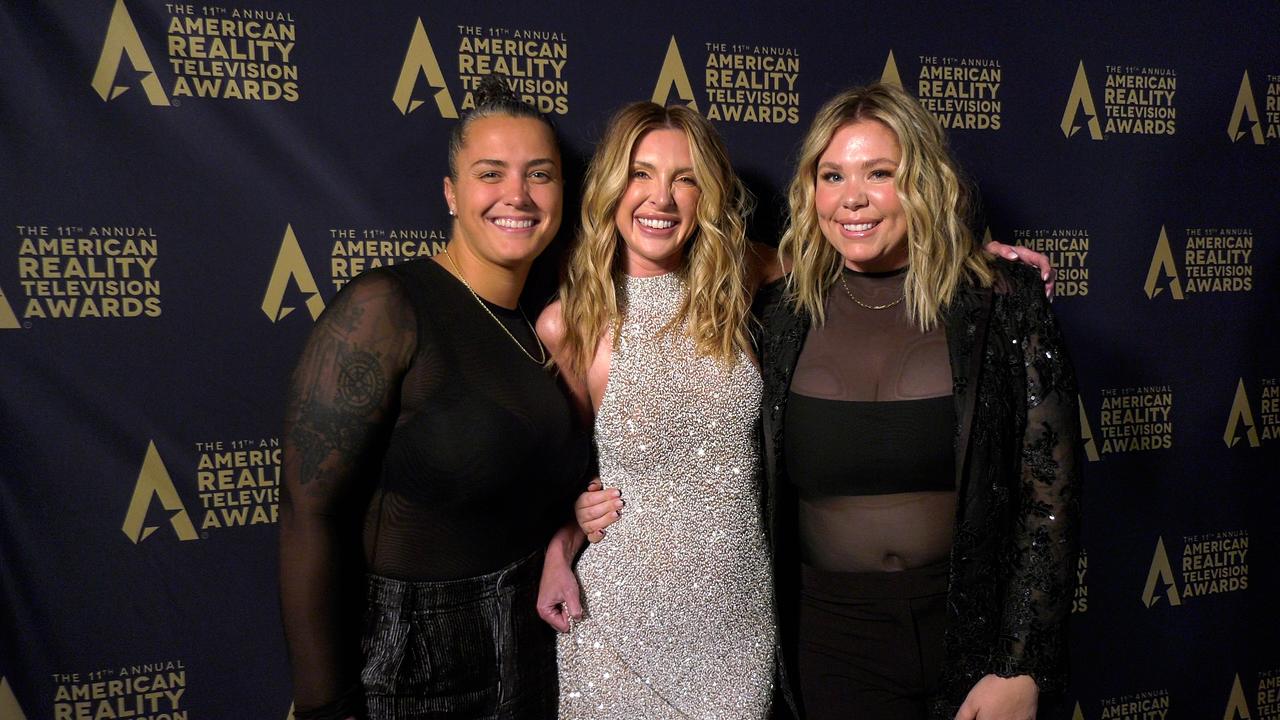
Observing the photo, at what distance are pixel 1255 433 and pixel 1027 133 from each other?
133 centimetres

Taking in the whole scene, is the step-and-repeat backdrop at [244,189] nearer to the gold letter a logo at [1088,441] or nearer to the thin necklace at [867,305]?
the gold letter a logo at [1088,441]

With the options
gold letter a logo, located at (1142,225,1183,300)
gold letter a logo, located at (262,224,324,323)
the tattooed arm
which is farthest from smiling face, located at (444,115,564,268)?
gold letter a logo, located at (1142,225,1183,300)

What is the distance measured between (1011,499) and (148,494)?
6.31 feet

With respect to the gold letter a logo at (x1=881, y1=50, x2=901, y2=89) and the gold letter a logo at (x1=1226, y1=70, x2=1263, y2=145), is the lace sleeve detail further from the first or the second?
the gold letter a logo at (x1=1226, y1=70, x2=1263, y2=145)

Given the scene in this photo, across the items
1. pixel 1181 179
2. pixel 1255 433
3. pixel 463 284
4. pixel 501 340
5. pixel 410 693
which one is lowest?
pixel 410 693

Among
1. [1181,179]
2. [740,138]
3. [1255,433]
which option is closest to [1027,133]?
[1181,179]

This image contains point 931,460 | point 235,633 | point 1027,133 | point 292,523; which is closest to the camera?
point 292,523

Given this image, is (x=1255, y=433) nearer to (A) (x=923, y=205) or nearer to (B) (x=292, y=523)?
(A) (x=923, y=205)

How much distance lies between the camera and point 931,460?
5.39 ft

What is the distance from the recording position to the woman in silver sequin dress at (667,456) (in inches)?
70.2

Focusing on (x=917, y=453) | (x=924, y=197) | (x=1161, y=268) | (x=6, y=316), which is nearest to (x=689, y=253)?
(x=924, y=197)

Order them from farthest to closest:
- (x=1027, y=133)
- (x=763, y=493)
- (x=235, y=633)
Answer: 1. (x=1027, y=133)
2. (x=235, y=633)
3. (x=763, y=493)

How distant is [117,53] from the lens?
72.8 inches

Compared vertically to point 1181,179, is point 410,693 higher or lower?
lower
